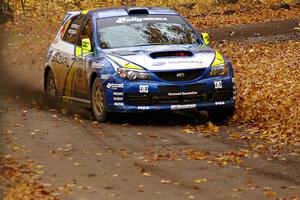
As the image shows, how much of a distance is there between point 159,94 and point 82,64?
186 centimetres

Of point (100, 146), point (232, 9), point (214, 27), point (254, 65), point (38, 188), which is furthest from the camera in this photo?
point (232, 9)

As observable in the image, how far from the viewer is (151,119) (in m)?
14.2

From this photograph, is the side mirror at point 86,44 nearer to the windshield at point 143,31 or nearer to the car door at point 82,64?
the car door at point 82,64

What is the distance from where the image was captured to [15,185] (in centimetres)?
862

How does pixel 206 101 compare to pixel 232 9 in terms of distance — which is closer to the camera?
pixel 206 101

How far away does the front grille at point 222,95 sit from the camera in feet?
43.7

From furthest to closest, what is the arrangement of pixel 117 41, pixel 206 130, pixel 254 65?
pixel 254 65 < pixel 117 41 < pixel 206 130

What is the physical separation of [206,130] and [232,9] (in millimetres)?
22521

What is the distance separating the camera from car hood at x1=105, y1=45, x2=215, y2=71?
13039 mm

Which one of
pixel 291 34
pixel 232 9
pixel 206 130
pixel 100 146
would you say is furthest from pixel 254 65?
pixel 232 9

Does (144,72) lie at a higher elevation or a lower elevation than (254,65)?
higher

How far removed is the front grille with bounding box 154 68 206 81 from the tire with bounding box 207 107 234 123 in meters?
0.81

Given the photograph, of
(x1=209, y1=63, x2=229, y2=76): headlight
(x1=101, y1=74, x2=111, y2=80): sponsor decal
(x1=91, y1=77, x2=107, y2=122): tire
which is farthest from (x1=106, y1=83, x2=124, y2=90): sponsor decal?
(x1=209, y1=63, x2=229, y2=76): headlight

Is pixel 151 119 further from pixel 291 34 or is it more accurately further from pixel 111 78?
pixel 291 34
